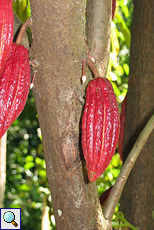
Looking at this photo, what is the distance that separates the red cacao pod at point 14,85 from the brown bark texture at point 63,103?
0.04 metres

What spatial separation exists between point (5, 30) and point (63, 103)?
0.20 meters

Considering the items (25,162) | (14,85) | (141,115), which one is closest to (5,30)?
(14,85)

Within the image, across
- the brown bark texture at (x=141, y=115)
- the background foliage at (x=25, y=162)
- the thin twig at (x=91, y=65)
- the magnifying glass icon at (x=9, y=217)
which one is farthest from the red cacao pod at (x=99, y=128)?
the background foliage at (x=25, y=162)

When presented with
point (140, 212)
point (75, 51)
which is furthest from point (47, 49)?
point (140, 212)

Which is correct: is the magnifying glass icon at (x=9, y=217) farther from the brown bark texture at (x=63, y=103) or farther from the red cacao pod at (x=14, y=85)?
the red cacao pod at (x=14, y=85)

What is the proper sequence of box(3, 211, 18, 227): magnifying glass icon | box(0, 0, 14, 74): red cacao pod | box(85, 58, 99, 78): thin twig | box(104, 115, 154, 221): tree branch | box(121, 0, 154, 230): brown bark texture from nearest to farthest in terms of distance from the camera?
box(0, 0, 14, 74): red cacao pod → box(85, 58, 99, 78): thin twig → box(104, 115, 154, 221): tree branch → box(121, 0, 154, 230): brown bark texture → box(3, 211, 18, 227): magnifying glass icon

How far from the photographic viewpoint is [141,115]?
1132 mm

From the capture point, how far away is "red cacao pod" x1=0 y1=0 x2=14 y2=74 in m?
0.55

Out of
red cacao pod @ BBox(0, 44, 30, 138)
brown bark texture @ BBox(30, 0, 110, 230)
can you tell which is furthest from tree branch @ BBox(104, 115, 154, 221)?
red cacao pod @ BBox(0, 44, 30, 138)

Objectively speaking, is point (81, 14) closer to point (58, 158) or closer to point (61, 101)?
point (61, 101)

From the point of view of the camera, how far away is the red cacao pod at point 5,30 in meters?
0.55

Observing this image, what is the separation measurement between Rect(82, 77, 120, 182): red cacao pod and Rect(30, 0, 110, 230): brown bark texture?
0.17 ft

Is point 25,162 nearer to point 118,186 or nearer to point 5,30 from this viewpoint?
point 118,186

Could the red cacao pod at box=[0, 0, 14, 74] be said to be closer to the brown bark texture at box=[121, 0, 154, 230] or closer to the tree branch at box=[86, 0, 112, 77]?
the tree branch at box=[86, 0, 112, 77]
